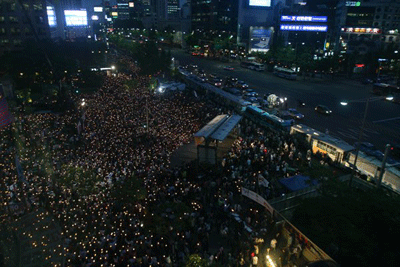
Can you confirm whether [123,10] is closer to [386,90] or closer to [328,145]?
[386,90]

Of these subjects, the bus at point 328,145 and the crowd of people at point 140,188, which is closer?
the crowd of people at point 140,188

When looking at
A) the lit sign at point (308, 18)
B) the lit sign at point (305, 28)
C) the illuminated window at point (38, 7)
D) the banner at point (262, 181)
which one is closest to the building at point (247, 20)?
the lit sign at point (305, 28)

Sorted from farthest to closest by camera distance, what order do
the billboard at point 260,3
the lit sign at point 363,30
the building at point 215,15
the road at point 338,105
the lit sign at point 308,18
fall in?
the building at point 215,15, the billboard at point 260,3, the lit sign at point 363,30, the lit sign at point 308,18, the road at point 338,105

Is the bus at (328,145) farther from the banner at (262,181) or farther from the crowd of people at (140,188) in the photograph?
the banner at (262,181)

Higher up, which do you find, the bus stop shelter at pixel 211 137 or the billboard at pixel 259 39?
the billboard at pixel 259 39

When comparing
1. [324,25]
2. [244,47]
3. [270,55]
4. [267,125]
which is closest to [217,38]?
[244,47]

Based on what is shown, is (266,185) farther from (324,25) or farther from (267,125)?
(324,25)
